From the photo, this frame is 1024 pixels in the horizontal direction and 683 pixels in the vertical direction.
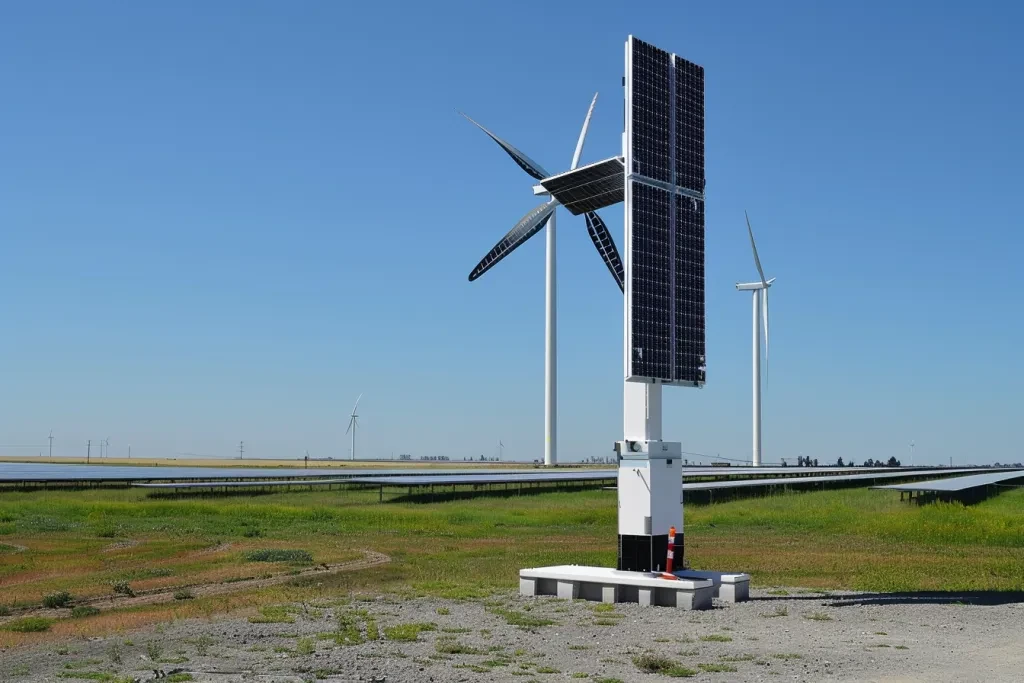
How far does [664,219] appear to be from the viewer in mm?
29922

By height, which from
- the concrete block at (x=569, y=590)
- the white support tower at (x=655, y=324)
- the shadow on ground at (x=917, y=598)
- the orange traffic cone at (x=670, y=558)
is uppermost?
the white support tower at (x=655, y=324)

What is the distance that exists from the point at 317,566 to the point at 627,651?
1868cm

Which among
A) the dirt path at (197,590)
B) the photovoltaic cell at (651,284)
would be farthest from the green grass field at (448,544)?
the photovoltaic cell at (651,284)

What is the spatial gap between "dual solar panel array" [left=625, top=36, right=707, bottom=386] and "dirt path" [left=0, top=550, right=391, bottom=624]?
13.7 meters

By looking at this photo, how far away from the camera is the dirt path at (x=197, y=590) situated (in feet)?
89.0

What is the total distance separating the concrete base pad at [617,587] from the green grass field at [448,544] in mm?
2087

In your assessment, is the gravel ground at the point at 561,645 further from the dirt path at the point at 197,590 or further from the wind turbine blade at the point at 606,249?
the wind turbine blade at the point at 606,249

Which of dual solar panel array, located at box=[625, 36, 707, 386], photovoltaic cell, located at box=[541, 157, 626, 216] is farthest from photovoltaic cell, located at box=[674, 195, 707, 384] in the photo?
photovoltaic cell, located at box=[541, 157, 626, 216]

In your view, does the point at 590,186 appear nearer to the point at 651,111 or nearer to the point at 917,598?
the point at 651,111

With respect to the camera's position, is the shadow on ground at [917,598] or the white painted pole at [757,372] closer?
the shadow on ground at [917,598]

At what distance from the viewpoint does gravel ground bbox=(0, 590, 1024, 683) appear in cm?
1812

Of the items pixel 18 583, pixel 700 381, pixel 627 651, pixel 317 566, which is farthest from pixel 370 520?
pixel 627 651

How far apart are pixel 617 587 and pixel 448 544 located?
19341 mm

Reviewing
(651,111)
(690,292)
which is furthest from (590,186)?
(690,292)
